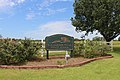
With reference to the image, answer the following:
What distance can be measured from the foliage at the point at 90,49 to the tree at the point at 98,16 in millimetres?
10517

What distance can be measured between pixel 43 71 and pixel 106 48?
8.79m

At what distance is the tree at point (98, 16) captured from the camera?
101 ft

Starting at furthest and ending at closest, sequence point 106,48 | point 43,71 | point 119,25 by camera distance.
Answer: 1. point 119,25
2. point 106,48
3. point 43,71

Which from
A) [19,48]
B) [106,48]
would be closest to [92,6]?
[106,48]

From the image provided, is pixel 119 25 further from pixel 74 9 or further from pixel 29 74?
pixel 29 74

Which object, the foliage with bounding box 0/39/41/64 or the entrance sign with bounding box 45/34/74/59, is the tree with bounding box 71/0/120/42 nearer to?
the entrance sign with bounding box 45/34/74/59

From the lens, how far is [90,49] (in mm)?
19359

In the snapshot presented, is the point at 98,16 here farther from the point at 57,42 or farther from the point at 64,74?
the point at 64,74

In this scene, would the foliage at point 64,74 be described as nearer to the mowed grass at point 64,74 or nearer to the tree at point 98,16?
the mowed grass at point 64,74

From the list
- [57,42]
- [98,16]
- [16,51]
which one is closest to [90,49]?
[57,42]

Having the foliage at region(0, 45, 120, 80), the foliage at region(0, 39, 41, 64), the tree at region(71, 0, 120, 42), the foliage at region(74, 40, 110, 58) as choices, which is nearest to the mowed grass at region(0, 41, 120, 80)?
the foliage at region(0, 45, 120, 80)

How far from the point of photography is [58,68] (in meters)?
13.9

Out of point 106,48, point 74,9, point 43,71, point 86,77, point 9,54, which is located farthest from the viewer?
point 74,9

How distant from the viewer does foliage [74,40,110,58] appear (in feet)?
62.6
